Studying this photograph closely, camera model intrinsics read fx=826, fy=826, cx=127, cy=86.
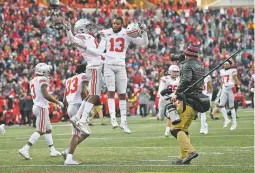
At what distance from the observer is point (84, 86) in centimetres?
1552

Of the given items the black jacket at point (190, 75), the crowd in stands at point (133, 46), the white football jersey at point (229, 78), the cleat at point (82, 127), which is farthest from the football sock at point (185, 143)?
the crowd in stands at point (133, 46)

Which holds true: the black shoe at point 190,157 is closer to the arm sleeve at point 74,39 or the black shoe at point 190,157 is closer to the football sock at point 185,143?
the football sock at point 185,143

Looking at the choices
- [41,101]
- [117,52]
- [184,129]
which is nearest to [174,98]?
[184,129]

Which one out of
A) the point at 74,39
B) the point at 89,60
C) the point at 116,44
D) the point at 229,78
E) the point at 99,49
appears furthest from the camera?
the point at 229,78

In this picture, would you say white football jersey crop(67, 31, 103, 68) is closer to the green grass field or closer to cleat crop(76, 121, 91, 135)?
cleat crop(76, 121, 91, 135)

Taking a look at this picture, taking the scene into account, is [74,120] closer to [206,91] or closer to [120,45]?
[120,45]

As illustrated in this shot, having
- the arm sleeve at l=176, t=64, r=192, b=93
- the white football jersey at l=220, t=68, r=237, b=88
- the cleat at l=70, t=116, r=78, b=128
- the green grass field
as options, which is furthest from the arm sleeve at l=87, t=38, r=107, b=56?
the white football jersey at l=220, t=68, r=237, b=88

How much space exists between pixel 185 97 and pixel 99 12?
32058 mm

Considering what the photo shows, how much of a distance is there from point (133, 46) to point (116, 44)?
2650 cm

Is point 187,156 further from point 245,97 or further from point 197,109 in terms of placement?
point 245,97

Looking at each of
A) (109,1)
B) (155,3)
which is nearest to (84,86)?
(109,1)

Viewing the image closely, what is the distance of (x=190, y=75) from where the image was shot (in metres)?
13.6

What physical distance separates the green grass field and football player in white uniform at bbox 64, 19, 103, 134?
979 millimetres

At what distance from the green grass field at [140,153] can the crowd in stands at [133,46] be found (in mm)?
11425
